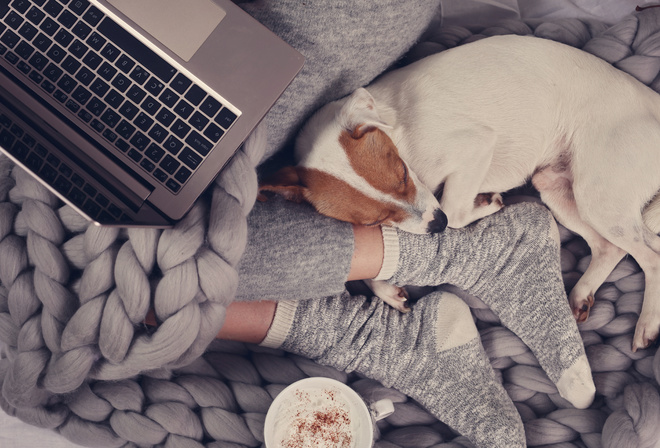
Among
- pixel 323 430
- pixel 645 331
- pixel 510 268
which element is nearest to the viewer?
pixel 323 430

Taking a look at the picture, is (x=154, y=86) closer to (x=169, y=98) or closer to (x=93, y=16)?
(x=169, y=98)

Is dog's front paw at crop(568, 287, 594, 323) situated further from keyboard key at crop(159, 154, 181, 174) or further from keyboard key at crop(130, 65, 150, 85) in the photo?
keyboard key at crop(130, 65, 150, 85)

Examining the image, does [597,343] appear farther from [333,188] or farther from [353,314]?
[333,188]

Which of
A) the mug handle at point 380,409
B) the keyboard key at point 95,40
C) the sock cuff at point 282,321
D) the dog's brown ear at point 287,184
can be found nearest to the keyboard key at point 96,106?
the keyboard key at point 95,40

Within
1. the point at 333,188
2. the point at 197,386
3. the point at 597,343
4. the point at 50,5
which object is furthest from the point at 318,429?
the point at 50,5

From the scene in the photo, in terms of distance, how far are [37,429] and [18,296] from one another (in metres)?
0.43

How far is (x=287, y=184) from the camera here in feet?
4.32

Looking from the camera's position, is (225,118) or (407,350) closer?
(225,118)

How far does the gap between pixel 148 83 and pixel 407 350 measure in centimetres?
88

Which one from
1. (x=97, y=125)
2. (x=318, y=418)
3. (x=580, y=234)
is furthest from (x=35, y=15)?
(x=580, y=234)

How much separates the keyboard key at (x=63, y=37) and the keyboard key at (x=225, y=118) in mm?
316

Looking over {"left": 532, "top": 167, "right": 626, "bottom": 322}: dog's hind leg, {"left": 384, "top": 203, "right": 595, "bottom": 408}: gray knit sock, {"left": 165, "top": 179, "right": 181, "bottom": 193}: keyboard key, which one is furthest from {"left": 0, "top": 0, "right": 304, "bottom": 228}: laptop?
{"left": 532, "top": 167, "right": 626, "bottom": 322}: dog's hind leg

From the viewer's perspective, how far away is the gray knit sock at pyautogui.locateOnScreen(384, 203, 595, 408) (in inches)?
53.9

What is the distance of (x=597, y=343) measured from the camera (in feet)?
4.61
